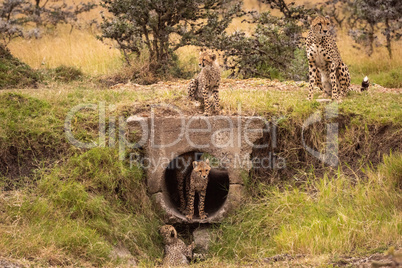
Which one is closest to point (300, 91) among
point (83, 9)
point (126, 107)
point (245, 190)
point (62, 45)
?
point (245, 190)

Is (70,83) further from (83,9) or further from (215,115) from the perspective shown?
(83,9)

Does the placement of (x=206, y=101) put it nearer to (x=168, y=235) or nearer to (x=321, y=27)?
(x=168, y=235)

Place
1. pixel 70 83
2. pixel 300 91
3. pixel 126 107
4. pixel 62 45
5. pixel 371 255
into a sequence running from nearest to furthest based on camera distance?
pixel 371 255, pixel 126 107, pixel 300 91, pixel 70 83, pixel 62 45

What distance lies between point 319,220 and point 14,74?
7.13 m

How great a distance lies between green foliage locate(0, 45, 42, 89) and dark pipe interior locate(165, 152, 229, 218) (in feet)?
11.9

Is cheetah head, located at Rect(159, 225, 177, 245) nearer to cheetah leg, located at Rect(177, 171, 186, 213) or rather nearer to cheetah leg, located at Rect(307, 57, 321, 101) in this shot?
cheetah leg, located at Rect(177, 171, 186, 213)

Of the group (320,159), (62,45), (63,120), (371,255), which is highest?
(62,45)

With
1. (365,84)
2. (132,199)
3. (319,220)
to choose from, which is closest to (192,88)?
(132,199)

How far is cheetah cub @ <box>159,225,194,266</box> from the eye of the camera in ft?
24.3

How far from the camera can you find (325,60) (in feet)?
29.3

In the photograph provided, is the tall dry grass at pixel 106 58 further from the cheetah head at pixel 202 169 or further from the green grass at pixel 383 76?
the cheetah head at pixel 202 169

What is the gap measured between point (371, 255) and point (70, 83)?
7.37 metres

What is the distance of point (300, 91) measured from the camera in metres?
9.96

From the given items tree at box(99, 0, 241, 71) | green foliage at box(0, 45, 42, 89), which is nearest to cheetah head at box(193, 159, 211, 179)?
green foliage at box(0, 45, 42, 89)
